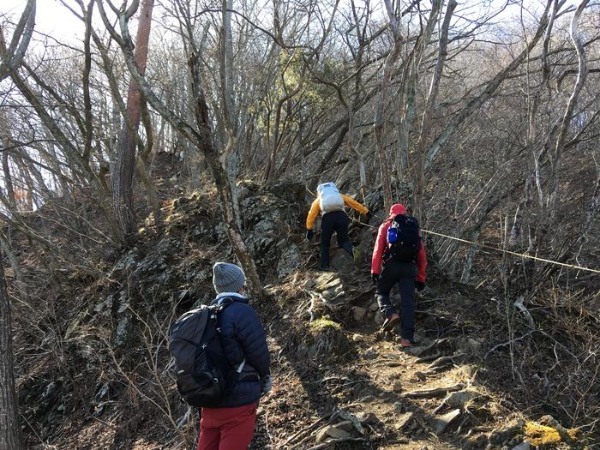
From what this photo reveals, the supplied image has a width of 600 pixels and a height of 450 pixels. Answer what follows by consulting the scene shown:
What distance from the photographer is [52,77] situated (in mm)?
13055

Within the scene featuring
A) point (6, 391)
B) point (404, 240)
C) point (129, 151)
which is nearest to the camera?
point (404, 240)

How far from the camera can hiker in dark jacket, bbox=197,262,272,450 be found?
3496 millimetres

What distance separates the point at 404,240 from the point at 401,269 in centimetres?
36

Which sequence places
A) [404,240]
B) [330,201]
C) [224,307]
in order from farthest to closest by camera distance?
[330,201]
[404,240]
[224,307]

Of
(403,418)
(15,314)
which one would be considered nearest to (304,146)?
(15,314)

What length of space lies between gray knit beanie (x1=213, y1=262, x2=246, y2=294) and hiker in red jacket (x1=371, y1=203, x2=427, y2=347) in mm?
2509

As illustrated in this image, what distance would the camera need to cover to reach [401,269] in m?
5.81

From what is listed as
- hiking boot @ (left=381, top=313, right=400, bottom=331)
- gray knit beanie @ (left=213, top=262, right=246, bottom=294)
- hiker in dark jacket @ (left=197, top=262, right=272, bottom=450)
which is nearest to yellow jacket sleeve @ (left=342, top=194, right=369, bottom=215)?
hiking boot @ (left=381, top=313, right=400, bottom=331)

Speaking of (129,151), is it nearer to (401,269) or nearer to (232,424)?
(401,269)

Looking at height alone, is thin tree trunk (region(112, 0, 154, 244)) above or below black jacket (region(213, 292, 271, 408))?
above

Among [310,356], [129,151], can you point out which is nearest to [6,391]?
[310,356]

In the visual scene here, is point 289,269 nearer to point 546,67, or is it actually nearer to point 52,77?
point 546,67

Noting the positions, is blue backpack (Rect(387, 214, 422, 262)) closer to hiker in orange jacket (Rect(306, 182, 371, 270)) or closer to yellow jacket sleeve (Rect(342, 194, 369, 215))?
hiker in orange jacket (Rect(306, 182, 371, 270))

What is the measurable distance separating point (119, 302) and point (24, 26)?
495 centimetres
